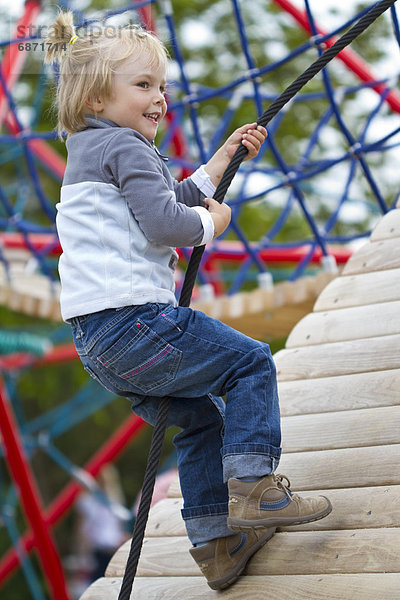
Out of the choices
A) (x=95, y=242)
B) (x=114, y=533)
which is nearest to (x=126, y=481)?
(x=114, y=533)

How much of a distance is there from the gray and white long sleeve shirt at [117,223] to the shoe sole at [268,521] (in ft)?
1.38

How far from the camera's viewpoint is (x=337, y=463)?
6.22ft

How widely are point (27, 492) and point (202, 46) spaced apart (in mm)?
6956

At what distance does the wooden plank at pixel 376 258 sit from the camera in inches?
94.3

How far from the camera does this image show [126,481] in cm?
1051

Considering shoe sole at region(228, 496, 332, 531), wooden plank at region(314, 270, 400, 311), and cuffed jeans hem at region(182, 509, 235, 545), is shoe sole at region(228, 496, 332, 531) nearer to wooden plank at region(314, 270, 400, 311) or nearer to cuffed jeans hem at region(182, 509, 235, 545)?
cuffed jeans hem at region(182, 509, 235, 545)

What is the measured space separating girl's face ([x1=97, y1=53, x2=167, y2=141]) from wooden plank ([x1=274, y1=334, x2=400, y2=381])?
0.74 metres

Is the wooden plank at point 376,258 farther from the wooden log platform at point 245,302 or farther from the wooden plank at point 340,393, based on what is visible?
the wooden log platform at point 245,302

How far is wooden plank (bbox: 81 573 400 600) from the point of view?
5.07ft

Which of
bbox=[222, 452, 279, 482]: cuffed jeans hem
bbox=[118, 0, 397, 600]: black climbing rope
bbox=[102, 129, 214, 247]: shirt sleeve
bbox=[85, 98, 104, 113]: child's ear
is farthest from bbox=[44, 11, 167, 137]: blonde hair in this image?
bbox=[222, 452, 279, 482]: cuffed jeans hem

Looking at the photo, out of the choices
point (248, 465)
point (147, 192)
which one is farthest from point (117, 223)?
point (248, 465)

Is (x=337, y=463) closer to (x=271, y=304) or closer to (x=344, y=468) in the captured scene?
(x=344, y=468)

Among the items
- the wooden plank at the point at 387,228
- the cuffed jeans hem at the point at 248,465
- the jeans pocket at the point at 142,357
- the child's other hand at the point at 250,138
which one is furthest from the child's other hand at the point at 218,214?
the wooden plank at the point at 387,228

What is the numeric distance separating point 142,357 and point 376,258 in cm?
97
